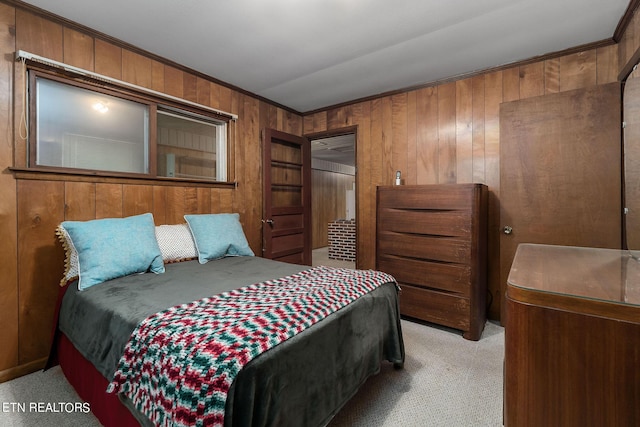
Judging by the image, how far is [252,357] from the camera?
948 mm

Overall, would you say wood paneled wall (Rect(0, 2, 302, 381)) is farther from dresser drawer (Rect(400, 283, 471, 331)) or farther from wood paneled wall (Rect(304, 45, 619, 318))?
dresser drawer (Rect(400, 283, 471, 331))

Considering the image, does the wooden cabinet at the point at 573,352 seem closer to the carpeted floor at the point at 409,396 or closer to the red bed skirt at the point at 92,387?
the carpeted floor at the point at 409,396

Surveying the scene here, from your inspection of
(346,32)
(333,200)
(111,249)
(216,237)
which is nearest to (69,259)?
(111,249)

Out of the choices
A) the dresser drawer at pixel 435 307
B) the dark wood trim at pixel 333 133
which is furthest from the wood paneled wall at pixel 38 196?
the dresser drawer at pixel 435 307

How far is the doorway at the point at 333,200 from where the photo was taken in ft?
19.0

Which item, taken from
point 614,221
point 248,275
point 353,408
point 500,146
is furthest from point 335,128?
point 353,408

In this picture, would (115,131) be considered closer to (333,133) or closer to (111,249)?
(111,249)

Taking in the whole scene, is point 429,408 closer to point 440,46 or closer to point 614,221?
point 614,221

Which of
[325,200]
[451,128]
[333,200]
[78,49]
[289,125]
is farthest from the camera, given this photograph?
[333,200]

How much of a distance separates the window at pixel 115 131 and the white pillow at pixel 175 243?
54 centimetres

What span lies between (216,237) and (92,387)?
1246 millimetres

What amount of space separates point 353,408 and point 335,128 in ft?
10.3

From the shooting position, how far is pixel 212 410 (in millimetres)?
848

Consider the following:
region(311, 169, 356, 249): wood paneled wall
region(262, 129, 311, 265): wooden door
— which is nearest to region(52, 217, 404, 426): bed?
region(262, 129, 311, 265): wooden door
